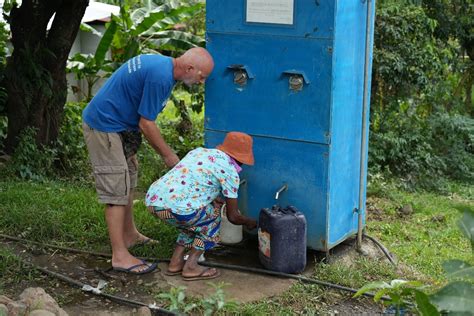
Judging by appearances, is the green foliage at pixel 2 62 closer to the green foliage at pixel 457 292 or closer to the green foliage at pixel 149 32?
the green foliage at pixel 149 32

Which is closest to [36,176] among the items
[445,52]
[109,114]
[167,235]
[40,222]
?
[40,222]

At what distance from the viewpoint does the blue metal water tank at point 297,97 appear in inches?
202

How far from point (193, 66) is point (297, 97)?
81 centimetres

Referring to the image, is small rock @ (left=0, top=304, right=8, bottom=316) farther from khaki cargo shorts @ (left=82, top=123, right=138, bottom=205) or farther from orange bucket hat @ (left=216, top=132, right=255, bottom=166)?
orange bucket hat @ (left=216, top=132, right=255, bottom=166)

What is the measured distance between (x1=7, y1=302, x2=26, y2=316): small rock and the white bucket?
83.4 inches

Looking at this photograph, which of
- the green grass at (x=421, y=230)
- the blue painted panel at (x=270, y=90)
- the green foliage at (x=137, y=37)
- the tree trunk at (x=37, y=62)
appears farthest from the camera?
the green foliage at (x=137, y=37)

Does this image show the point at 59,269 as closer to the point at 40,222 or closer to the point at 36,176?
the point at 40,222

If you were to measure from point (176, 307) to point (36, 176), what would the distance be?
3.60 meters

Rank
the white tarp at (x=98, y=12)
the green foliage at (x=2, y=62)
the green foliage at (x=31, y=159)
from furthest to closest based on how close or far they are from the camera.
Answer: the white tarp at (x=98, y=12) < the green foliage at (x=2, y=62) < the green foliage at (x=31, y=159)

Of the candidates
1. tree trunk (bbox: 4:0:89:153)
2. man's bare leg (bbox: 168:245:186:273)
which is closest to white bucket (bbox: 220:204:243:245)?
man's bare leg (bbox: 168:245:186:273)

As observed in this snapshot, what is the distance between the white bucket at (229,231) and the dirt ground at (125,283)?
0.13 meters

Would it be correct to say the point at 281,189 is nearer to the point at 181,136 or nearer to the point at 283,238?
the point at 283,238

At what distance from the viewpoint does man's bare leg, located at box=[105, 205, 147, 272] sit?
521 cm

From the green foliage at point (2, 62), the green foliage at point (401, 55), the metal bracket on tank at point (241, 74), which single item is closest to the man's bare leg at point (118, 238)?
the metal bracket on tank at point (241, 74)
